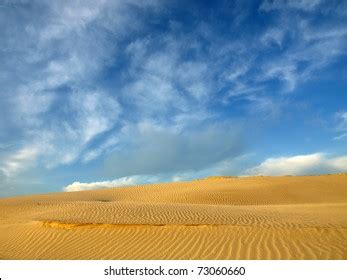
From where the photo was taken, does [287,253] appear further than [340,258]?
Yes

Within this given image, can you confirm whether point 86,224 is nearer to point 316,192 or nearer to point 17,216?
point 17,216

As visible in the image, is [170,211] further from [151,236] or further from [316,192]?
[316,192]

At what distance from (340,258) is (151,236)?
631cm

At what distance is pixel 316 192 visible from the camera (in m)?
32.8
